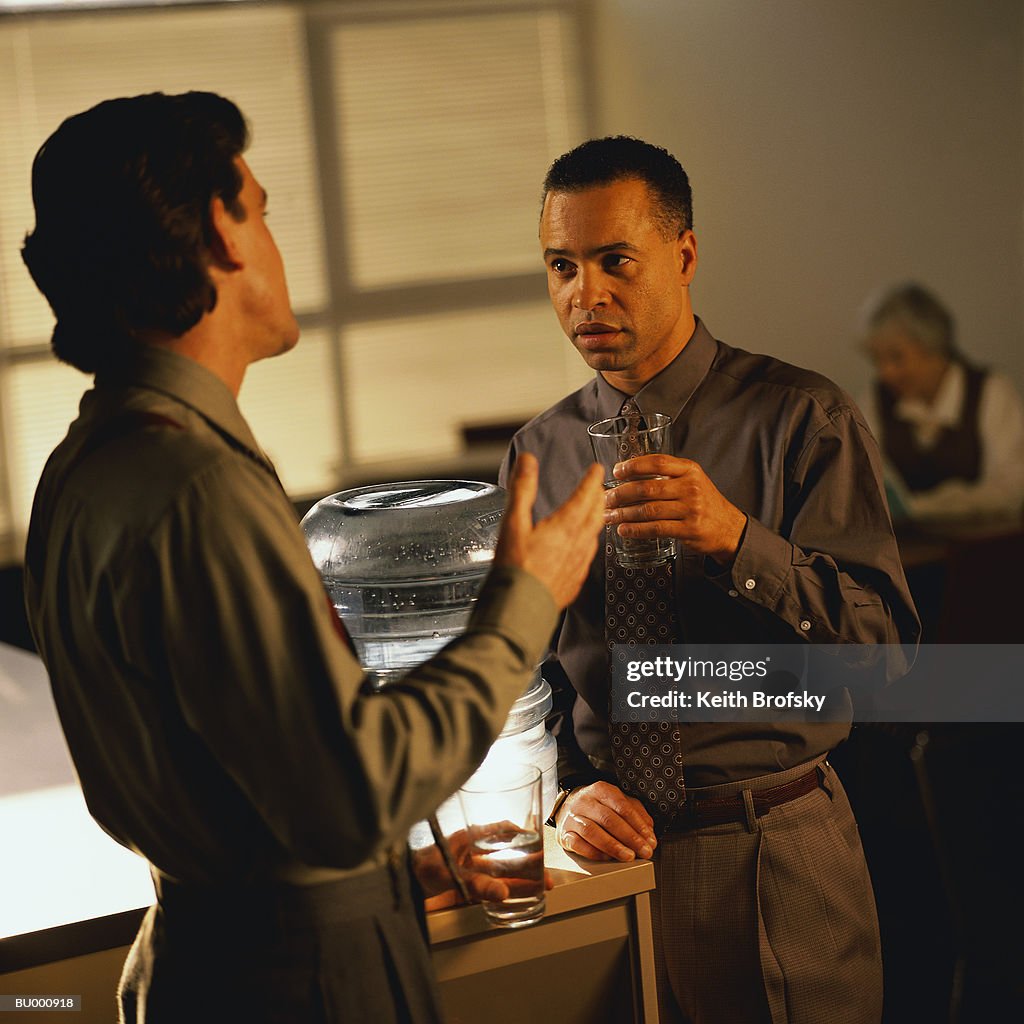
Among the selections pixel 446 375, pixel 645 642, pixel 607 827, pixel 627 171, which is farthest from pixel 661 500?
pixel 446 375

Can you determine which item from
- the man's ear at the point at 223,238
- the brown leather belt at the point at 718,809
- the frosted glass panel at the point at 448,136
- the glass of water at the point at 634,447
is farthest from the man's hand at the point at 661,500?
the frosted glass panel at the point at 448,136

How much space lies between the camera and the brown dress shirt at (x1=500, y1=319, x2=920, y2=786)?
5.29 feet

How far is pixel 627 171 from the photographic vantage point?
1719 millimetres

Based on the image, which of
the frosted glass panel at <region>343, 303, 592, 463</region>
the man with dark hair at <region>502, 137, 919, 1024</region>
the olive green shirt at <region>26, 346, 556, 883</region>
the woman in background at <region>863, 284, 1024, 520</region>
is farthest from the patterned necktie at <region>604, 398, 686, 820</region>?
the frosted glass panel at <region>343, 303, 592, 463</region>

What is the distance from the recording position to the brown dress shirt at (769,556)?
5.29 ft

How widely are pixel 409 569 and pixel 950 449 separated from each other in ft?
11.8

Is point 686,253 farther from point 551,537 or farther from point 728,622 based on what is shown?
→ point 551,537

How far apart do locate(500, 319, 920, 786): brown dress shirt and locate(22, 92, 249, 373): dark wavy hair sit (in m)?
0.77

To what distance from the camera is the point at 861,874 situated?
174 centimetres

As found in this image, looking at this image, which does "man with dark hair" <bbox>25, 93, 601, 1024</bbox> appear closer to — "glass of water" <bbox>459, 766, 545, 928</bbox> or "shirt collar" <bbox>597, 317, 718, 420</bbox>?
"glass of water" <bbox>459, 766, 545, 928</bbox>

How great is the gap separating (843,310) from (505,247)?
170 cm

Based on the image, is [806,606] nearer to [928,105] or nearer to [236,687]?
[236,687]

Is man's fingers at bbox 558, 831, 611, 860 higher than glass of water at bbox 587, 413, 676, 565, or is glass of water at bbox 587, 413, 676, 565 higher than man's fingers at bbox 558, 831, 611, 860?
glass of water at bbox 587, 413, 676, 565

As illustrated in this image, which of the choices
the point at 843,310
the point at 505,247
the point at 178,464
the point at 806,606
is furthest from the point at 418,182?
the point at 178,464
